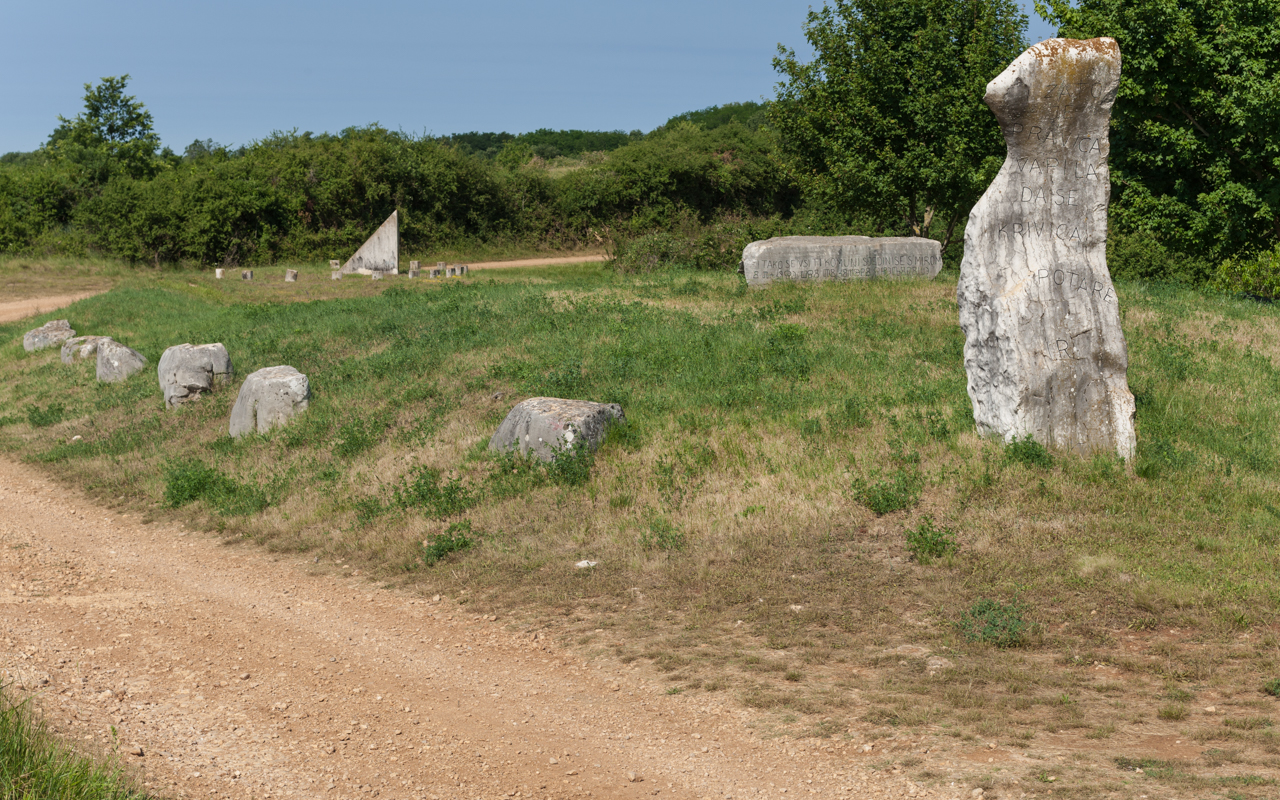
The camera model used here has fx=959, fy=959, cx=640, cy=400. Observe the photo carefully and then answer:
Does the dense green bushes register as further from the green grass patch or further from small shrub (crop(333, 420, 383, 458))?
small shrub (crop(333, 420, 383, 458))

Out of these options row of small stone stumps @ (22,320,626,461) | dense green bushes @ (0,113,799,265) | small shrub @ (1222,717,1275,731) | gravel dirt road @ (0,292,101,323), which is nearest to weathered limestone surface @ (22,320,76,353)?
row of small stone stumps @ (22,320,626,461)

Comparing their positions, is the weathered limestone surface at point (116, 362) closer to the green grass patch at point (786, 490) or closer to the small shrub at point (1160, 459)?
the green grass patch at point (786, 490)

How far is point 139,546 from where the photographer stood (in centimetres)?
923

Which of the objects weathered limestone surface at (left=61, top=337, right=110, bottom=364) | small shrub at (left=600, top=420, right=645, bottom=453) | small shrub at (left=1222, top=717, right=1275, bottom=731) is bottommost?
small shrub at (left=1222, top=717, right=1275, bottom=731)

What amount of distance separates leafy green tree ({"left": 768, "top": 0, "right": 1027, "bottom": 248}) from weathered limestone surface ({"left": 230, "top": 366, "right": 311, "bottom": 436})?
1303 centimetres

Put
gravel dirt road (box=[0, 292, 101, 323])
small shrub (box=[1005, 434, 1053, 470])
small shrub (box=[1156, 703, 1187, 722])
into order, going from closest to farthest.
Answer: small shrub (box=[1156, 703, 1187, 722]), small shrub (box=[1005, 434, 1053, 470]), gravel dirt road (box=[0, 292, 101, 323])

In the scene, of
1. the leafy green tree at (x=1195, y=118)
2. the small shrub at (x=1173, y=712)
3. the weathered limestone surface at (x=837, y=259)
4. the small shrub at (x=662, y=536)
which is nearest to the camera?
the small shrub at (x=1173, y=712)

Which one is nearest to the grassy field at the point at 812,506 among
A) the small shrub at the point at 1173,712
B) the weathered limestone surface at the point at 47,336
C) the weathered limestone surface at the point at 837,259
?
the small shrub at the point at 1173,712

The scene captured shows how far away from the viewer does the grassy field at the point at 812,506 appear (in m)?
5.67

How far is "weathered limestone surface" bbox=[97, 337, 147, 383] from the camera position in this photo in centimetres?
1584

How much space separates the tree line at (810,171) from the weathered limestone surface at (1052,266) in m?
7.98

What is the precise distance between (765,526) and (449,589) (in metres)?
2.67

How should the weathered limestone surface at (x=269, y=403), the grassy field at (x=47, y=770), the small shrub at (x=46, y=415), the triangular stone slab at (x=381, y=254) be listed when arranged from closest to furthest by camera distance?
the grassy field at (x=47, y=770) < the weathered limestone surface at (x=269, y=403) < the small shrub at (x=46, y=415) < the triangular stone slab at (x=381, y=254)

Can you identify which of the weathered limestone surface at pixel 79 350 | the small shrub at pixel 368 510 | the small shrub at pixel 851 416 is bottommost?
the small shrub at pixel 368 510
